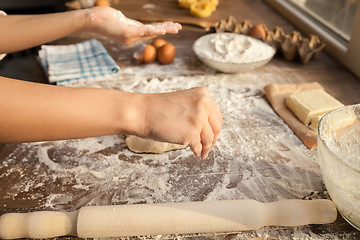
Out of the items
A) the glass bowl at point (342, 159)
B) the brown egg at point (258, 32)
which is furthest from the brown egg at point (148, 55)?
the glass bowl at point (342, 159)

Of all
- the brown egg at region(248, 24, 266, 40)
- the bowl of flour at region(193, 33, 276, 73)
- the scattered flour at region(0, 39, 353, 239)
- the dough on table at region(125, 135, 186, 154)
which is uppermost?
the brown egg at region(248, 24, 266, 40)

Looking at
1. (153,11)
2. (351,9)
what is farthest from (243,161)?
(153,11)

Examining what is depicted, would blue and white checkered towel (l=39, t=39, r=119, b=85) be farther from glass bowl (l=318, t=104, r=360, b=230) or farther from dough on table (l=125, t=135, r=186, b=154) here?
glass bowl (l=318, t=104, r=360, b=230)

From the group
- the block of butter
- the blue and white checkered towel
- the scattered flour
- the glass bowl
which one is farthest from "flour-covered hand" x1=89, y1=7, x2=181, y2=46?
the glass bowl

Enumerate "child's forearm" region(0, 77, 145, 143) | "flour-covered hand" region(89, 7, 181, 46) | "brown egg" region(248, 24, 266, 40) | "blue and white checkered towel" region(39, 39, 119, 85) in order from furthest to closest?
1. "brown egg" region(248, 24, 266, 40)
2. "blue and white checkered towel" region(39, 39, 119, 85)
3. "flour-covered hand" region(89, 7, 181, 46)
4. "child's forearm" region(0, 77, 145, 143)

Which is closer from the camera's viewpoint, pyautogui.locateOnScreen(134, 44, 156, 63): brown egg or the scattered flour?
the scattered flour

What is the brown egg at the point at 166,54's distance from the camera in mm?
1506

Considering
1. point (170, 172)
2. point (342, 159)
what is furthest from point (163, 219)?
point (342, 159)

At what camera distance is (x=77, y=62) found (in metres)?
1.48

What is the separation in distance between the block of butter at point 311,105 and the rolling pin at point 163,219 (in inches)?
15.7

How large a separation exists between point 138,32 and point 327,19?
114cm

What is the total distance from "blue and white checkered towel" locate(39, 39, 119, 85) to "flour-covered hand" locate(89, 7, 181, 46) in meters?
0.20

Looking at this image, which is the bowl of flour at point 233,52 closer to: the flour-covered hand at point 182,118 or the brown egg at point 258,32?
the brown egg at point 258,32

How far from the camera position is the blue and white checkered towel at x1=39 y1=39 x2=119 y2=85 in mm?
1377
